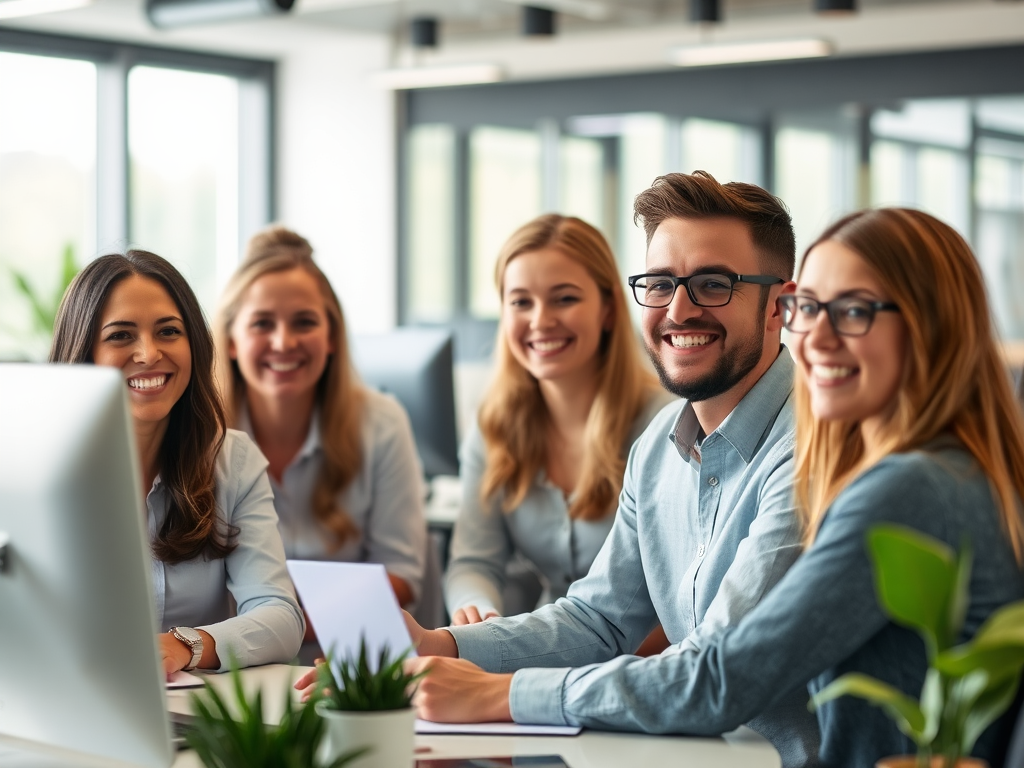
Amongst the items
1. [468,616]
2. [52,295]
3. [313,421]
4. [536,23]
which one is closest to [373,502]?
[313,421]

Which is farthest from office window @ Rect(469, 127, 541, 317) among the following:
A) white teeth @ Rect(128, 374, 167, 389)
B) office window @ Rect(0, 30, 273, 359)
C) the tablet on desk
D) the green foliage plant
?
the tablet on desk

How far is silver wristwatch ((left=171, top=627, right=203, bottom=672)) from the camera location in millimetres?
1896

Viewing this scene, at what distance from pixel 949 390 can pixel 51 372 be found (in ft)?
3.27

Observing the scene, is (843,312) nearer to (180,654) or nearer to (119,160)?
(180,654)

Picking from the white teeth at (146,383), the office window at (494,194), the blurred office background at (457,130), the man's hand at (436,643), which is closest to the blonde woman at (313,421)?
the white teeth at (146,383)

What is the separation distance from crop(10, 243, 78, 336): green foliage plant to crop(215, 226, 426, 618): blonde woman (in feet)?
9.80

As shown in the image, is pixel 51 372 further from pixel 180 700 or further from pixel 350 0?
pixel 350 0

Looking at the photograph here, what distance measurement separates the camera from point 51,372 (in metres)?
1.35

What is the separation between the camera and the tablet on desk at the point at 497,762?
4.78ft

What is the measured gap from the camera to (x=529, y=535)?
300 cm

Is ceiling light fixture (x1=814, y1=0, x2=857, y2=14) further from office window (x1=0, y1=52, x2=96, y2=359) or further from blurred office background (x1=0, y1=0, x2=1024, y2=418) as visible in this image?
office window (x1=0, y1=52, x2=96, y2=359)

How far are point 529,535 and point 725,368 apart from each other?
1121 millimetres

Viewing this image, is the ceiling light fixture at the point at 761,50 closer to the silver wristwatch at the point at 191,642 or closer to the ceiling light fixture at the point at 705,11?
the ceiling light fixture at the point at 705,11

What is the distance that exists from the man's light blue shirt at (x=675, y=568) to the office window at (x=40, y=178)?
188 inches
